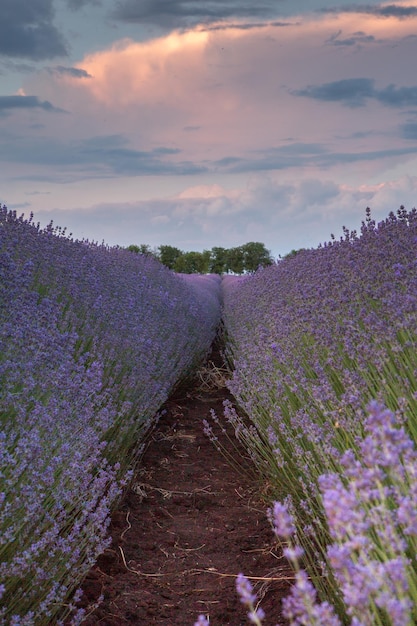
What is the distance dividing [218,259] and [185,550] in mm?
31156

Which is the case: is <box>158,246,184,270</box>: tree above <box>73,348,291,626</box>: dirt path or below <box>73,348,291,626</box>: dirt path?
above

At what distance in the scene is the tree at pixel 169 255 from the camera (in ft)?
108

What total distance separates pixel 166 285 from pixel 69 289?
3640 millimetres

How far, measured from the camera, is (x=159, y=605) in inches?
119

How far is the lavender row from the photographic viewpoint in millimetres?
1228

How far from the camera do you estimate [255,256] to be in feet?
103

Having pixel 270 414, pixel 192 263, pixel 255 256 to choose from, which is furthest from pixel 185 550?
pixel 192 263

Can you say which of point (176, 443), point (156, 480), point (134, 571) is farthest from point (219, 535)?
point (176, 443)

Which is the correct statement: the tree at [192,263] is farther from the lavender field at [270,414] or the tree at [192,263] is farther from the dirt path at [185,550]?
the dirt path at [185,550]

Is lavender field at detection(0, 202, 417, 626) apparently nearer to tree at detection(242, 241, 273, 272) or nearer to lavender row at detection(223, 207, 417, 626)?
lavender row at detection(223, 207, 417, 626)

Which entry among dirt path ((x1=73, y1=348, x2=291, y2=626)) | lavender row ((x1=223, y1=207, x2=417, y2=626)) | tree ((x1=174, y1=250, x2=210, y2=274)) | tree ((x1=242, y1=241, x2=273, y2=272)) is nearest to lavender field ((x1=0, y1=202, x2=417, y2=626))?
lavender row ((x1=223, y1=207, x2=417, y2=626))

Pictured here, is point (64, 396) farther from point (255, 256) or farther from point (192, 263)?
point (192, 263)

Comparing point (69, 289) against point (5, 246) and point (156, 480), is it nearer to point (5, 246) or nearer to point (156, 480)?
point (5, 246)

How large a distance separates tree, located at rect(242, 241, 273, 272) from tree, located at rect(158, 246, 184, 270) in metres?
3.54
